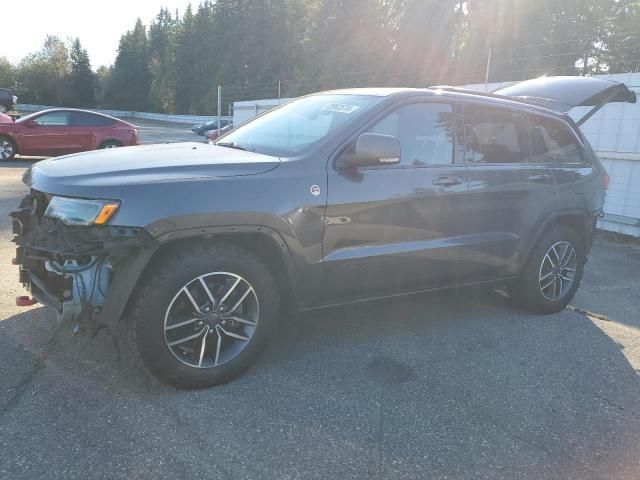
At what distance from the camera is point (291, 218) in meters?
3.13

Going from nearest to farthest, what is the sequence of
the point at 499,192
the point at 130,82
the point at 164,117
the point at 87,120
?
the point at 499,192
the point at 87,120
the point at 164,117
the point at 130,82

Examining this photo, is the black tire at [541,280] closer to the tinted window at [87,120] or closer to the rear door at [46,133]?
the tinted window at [87,120]

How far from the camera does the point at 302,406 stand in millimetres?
2979

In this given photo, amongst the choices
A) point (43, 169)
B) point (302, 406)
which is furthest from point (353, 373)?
point (43, 169)

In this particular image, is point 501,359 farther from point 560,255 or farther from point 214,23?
point 214,23

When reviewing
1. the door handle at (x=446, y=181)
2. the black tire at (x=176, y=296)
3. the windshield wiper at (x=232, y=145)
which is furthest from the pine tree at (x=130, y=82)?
the black tire at (x=176, y=296)

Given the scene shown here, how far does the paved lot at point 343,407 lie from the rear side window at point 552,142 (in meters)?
1.51

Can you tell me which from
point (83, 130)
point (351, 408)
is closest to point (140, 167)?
point (351, 408)

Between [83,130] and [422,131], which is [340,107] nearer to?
[422,131]

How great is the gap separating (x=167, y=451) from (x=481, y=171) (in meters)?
2.90

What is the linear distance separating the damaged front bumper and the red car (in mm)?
11291

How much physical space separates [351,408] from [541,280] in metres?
2.47

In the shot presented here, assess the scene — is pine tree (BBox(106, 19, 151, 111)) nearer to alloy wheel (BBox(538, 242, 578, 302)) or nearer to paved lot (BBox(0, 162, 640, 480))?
alloy wheel (BBox(538, 242, 578, 302))

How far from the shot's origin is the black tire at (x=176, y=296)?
283cm
